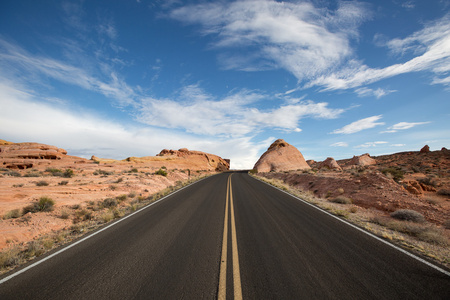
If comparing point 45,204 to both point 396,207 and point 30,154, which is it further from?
point 30,154

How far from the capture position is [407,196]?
12.7m

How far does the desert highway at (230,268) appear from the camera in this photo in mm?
3307

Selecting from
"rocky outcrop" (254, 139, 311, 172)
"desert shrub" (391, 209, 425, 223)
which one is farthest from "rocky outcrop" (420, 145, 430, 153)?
"desert shrub" (391, 209, 425, 223)

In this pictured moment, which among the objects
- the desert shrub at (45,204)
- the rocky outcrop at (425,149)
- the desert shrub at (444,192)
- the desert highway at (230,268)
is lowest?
the desert shrub at (45,204)

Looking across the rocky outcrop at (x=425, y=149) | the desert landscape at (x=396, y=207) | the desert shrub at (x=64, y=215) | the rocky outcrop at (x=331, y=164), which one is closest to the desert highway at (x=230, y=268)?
the desert landscape at (x=396, y=207)

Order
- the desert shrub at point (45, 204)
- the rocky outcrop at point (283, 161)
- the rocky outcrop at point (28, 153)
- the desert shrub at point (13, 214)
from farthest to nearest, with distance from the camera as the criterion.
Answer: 1. the rocky outcrop at point (283, 161)
2. the rocky outcrop at point (28, 153)
3. the desert shrub at point (45, 204)
4. the desert shrub at point (13, 214)

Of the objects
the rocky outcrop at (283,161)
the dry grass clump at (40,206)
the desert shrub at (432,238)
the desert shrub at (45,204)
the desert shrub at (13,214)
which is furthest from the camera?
the rocky outcrop at (283,161)

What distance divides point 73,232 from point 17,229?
7.51ft

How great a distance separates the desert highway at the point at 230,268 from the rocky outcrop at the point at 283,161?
194 ft

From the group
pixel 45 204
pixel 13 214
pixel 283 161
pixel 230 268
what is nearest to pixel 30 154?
pixel 45 204

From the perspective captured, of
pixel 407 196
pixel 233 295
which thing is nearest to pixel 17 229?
pixel 233 295

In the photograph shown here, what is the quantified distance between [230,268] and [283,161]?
64262 mm

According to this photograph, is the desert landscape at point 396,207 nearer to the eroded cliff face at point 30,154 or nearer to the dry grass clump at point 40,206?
the dry grass clump at point 40,206

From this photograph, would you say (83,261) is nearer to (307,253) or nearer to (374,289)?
(307,253)
